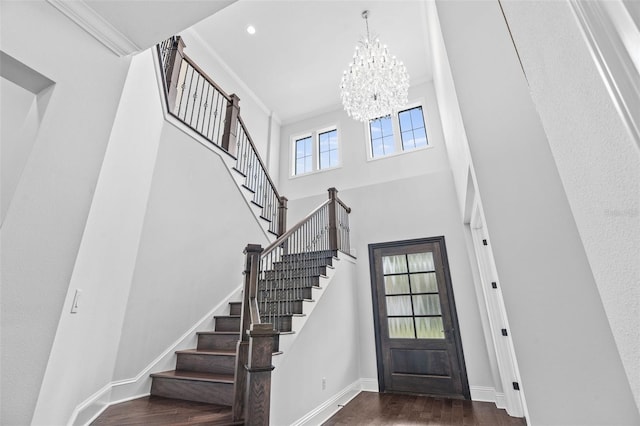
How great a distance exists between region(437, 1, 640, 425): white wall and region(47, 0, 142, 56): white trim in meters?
2.40

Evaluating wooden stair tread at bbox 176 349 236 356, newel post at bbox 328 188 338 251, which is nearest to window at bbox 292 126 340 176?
newel post at bbox 328 188 338 251

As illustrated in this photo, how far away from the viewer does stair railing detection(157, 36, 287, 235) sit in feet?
11.0

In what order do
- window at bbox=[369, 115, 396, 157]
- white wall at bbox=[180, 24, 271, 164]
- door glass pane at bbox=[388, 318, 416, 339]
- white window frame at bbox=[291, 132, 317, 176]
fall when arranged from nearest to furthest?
door glass pane at bbox=[388, 318, 416, 339], white wall at bbox=[180, 24, 271, 164], window at bbox=[369, 115, 396, 157], white window frame at bbox=[291, 132, 317, 176]

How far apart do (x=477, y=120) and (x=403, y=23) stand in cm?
364

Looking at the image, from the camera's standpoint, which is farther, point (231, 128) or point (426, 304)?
point (426, 304)

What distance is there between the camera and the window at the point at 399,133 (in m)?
5.61

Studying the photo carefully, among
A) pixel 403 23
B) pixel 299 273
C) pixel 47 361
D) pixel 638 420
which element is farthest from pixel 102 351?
pixel 403 23

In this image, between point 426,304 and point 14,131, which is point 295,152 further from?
point 14,131

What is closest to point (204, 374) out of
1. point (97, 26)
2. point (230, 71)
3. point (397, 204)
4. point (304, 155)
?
point (97, 26)

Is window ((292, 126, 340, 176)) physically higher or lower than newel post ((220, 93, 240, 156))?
higher

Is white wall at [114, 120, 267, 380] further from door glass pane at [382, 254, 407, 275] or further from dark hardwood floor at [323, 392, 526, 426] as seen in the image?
door glass pane at [382, 254, 407, 275]

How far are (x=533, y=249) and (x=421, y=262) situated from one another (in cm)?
293

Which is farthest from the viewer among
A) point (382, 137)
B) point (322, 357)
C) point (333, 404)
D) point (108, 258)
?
point (382, 137)

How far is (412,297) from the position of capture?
4484 millimetres
